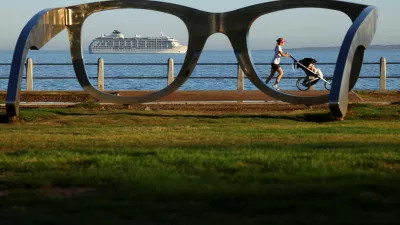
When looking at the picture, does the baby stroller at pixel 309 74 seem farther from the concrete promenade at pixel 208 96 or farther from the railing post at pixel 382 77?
the railing post at pixel 382 77

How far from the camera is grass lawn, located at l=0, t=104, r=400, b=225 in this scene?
556cm

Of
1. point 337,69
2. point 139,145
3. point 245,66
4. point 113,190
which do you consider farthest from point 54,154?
point 245,66

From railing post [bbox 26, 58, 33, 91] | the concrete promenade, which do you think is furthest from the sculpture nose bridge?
railing post [bbox 26, 58, 33, 91]

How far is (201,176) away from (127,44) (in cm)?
8785

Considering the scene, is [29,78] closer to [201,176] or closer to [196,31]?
[196,31]

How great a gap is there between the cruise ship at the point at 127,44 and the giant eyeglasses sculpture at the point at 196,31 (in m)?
77.4

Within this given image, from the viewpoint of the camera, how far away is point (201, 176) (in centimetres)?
693

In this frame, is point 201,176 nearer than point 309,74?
Yes

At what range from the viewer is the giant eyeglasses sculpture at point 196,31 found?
44.7 ft

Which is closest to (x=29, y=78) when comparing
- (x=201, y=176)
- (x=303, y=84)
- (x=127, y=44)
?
(x=303, y=84)

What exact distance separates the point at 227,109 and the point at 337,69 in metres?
4.49

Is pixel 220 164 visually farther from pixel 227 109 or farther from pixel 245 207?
pixel 227 109

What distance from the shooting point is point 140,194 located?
241 inches

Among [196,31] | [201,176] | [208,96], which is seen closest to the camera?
[201,176]
